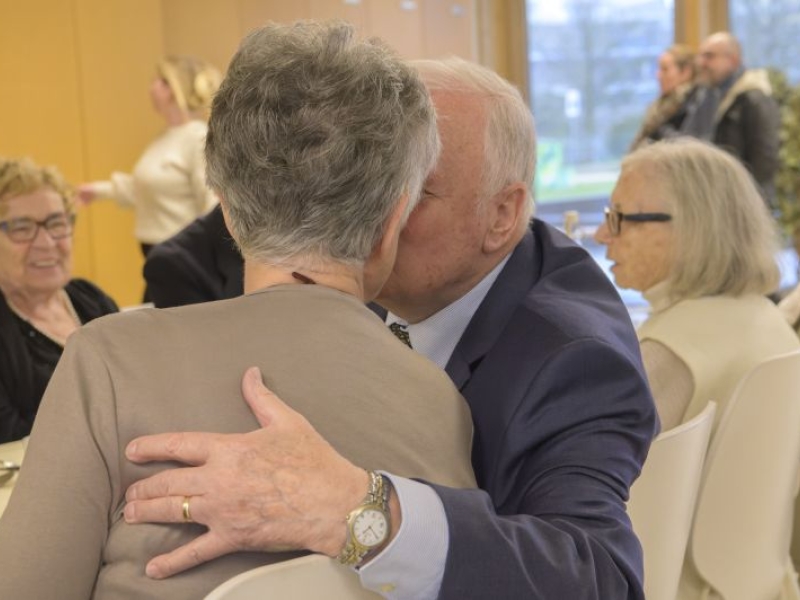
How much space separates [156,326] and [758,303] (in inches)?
74.6

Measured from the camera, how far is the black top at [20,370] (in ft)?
10.3

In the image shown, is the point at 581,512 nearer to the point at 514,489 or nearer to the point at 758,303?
the point at 514,489

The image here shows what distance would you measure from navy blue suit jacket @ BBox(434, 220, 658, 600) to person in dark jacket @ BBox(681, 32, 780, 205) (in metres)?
5.87

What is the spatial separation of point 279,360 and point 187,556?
223mm

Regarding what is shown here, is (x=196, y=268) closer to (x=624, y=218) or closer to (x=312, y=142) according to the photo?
(x=624, y=218)

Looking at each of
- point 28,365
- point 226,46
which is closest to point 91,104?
point 226,46

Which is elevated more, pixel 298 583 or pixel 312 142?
pixel 312 142

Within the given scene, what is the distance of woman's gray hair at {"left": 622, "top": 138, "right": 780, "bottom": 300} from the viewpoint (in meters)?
2.76

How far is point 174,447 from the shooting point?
113 centimetres

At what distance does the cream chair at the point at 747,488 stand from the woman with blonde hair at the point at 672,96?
17.9ft

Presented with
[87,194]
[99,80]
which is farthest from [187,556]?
[99,80]

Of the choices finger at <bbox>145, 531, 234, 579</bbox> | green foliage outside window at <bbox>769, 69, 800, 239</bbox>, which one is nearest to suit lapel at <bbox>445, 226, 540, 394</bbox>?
finger at <bbox>145, 531, 234, 579</bbox>

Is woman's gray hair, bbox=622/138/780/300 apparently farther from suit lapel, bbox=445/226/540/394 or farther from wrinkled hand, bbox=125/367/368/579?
wrinkled hand, bbox=125/367/368/579

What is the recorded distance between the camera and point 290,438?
116 cm
